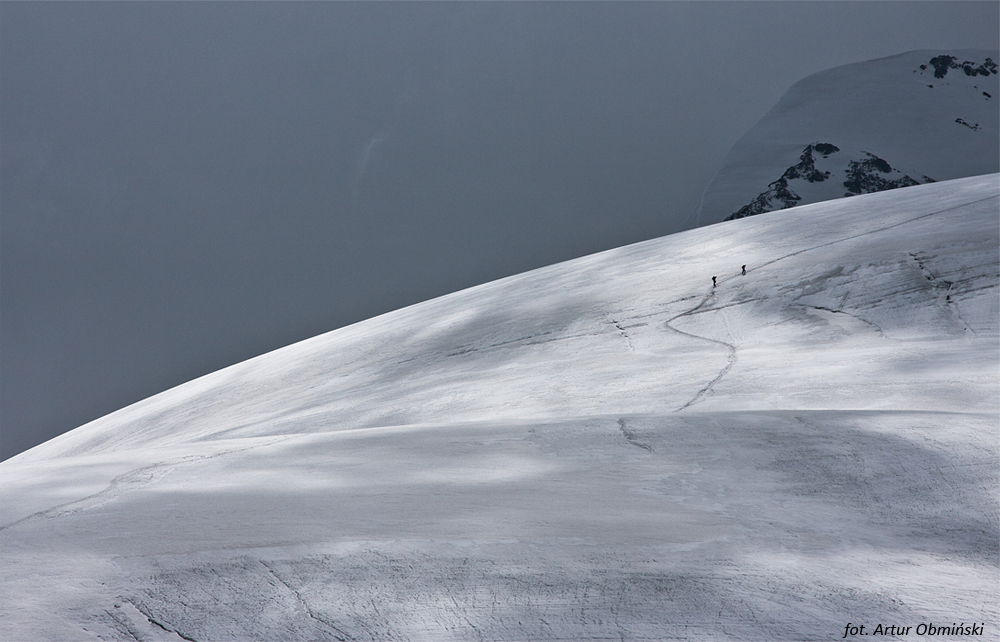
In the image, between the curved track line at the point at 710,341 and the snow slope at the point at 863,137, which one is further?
the snow slope at the point at 863,137

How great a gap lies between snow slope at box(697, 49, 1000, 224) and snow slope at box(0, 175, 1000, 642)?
27.1m

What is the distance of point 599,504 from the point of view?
199cm

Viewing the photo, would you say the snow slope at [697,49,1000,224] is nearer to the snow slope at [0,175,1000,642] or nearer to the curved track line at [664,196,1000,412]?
the curved track line at [664,196,1000,412]

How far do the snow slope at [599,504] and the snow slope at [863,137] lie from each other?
27140 millimetres

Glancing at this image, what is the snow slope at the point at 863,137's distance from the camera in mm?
30656

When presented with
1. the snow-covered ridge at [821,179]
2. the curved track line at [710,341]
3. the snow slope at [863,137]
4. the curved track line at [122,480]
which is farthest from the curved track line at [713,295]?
the snow slope at [863,137]

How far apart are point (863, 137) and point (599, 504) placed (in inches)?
1373

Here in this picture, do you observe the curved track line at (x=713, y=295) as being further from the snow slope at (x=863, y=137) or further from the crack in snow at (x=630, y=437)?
the snow slope at (x=863, y=137)

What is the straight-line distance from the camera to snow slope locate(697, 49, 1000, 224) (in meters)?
30.7

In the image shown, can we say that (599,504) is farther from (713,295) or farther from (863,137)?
(863,137)

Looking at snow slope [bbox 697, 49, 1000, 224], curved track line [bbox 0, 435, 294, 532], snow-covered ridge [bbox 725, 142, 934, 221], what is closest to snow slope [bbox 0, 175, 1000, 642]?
curved track line [bbox 0, 435, 294, 532]

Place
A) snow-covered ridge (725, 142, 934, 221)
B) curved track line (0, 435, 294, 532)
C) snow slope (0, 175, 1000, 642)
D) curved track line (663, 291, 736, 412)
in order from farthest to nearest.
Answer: snow-covered ridge (725, 142, 934, 221), curved track line (663, 291, 736, 412), curved track line (0, 435, 294, 532), snow slope (0, 175, 1000, 642)

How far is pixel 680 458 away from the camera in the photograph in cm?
235

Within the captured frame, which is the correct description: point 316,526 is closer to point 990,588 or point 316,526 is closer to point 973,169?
point 990,588
